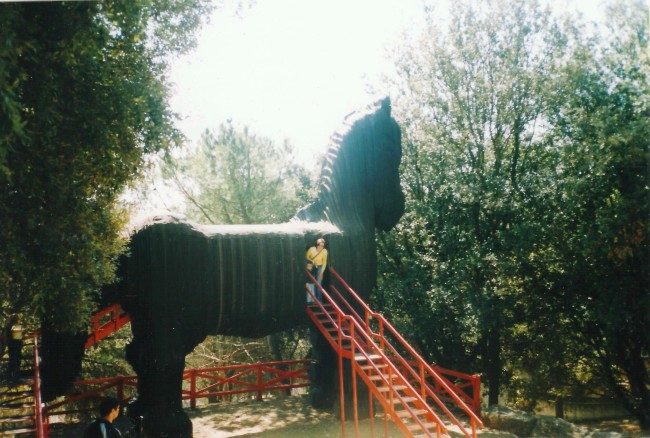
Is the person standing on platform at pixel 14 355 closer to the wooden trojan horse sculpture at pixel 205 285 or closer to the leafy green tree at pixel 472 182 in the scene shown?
the wooden trojan horse sculpture at pixel 205 285

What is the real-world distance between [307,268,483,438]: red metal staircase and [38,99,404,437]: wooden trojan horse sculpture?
1.96 feet

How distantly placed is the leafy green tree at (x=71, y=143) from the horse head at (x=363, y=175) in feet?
16.4

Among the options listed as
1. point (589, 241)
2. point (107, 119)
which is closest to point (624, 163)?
point (589, 241)

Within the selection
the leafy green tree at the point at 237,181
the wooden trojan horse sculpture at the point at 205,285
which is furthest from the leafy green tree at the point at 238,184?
the wooden trojan horse sculpture at the point at 205,285

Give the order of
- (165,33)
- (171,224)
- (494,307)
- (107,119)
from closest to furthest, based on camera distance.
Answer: (107,119) → (165,33) → (171,224) → (494,307)

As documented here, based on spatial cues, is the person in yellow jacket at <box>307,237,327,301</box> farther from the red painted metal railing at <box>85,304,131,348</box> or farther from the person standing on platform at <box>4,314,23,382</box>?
the person standing on platform at <box>4,314,23,382</box>

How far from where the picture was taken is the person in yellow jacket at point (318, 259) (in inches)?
435

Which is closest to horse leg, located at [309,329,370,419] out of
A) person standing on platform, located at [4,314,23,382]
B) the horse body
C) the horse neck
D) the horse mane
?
the horse body

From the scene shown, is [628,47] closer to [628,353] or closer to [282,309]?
[628,353]

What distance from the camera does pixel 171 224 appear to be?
9.77 m

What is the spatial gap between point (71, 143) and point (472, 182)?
11414 millimetres

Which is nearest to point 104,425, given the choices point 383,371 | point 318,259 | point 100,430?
point 100,430

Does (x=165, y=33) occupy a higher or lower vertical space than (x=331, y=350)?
higher

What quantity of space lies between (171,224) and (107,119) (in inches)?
117
